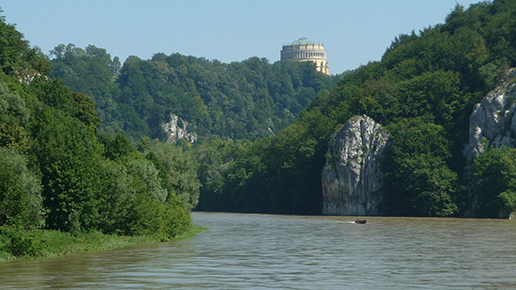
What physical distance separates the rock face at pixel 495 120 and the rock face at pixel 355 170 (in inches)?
565

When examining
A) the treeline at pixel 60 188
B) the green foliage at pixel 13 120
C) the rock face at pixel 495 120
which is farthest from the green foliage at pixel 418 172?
the green foliage at pixel 13 120

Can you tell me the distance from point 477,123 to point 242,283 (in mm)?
103696

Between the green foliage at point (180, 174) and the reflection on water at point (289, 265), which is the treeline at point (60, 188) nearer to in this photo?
the reflection on water at point (289, 265)

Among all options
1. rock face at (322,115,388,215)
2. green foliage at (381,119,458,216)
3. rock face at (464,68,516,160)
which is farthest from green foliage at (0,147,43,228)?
rock face at (322,115,388,215)

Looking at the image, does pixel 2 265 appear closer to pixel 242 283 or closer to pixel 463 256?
pixel 242 283

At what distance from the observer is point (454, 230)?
94.5 m

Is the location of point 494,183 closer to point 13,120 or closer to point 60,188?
point 13,120

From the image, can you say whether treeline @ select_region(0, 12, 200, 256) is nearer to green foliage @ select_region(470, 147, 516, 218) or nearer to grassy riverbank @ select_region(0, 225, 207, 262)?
grassy riverbank @ select_region(0, 225, 207, 262)

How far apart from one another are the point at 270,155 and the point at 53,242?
4786 inches

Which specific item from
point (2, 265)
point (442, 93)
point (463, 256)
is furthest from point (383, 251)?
point (442, 93)

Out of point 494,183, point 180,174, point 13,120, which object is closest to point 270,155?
point 494,183

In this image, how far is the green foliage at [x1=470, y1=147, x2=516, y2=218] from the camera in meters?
127

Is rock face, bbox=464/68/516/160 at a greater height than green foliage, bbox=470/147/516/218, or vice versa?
rock face, bbox=464/68/516/160

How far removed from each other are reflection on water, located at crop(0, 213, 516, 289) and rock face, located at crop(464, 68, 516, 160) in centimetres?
5881
